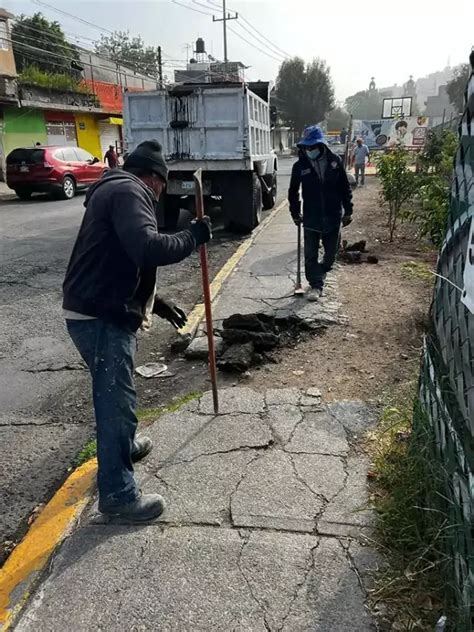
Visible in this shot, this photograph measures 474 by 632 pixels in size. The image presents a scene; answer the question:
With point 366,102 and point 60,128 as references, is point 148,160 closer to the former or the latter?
point 60,128

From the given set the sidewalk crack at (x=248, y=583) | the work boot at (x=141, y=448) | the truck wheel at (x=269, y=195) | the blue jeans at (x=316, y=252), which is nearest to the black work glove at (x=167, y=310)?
the work boot at (x=141, y=448)

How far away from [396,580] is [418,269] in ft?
18.5

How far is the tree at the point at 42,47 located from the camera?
1236 inches

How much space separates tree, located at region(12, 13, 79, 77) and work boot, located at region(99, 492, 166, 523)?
32.0m

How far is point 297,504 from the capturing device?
8.62ft

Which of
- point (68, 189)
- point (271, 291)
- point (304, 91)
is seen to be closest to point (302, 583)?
point (271, 291)

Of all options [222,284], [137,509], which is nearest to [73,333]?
[137,509]

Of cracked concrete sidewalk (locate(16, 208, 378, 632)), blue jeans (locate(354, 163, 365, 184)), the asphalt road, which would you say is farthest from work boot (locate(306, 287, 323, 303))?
blue jeans (locate(354, 163, 365, 184))

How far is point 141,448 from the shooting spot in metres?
3.07

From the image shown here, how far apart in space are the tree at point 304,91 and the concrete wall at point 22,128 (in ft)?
123

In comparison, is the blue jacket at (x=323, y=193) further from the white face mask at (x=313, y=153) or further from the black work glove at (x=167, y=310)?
the black work glove at (x=167, y=310)

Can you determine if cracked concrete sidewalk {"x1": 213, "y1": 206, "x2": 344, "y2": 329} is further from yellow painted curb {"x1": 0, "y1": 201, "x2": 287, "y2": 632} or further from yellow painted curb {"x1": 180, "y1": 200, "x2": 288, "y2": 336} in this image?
yellow painted curb {"x1": 0, "y1": 201, "x2": 287, "y2": 632}

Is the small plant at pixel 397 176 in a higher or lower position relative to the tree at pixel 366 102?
lower

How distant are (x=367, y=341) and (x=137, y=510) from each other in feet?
9.36
